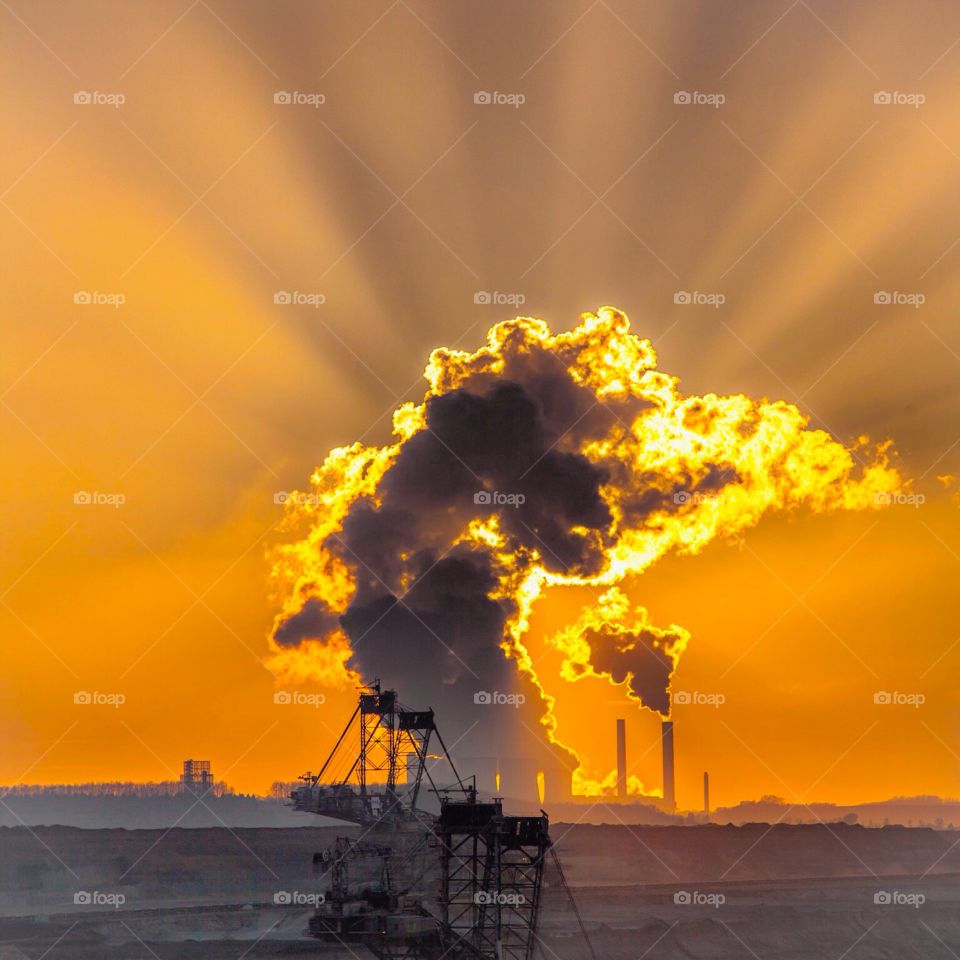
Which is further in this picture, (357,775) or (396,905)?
(357,775)

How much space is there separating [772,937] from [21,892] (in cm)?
8334

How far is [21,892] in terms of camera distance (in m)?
172

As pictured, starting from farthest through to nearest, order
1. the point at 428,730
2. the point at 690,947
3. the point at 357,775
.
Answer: the point at 690,947, the point at 357,775, the point at 428,730

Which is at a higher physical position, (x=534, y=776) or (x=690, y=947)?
(x=534, y=776)

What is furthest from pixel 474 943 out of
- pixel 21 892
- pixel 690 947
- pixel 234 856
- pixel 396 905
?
pixel 234 856

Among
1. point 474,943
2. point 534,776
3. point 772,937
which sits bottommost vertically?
point 474,943

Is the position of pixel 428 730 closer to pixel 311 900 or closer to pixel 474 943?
pixel 474 943

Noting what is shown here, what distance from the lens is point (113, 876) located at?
18612 cm

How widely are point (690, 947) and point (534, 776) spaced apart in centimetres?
2161

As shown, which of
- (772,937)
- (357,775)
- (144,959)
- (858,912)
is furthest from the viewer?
(858,912)

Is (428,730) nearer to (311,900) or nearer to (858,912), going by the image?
(311,900)

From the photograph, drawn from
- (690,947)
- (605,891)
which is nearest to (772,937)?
(690,947)

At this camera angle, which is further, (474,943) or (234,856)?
(234,856)

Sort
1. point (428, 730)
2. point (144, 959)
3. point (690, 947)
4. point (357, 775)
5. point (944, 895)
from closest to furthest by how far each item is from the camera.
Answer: point (428, 730)
point (357, 775)
point (144, 959)
point (690, 947)
point (944, 895)
